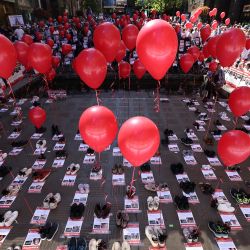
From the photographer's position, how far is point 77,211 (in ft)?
16.1

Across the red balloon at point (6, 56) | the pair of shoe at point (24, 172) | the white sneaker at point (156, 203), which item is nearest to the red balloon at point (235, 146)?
the white sneaker at point (156, 203)

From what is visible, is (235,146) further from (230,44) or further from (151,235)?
Answer: (230,44)

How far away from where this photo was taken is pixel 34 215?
497 centimetres

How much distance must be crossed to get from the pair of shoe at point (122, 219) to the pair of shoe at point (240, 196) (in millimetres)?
2525

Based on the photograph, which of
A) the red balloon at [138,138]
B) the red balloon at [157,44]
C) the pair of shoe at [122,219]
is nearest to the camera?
the red balloon at [138,138]

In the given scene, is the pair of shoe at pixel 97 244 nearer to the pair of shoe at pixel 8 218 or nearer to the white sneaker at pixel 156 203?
the white sneaker at pixel 156 203

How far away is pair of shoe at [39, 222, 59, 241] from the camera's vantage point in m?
4.44

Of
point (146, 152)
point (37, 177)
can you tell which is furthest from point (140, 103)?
point (146, 152)

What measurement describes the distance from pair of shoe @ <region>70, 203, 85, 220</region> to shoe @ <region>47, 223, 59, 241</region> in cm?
35

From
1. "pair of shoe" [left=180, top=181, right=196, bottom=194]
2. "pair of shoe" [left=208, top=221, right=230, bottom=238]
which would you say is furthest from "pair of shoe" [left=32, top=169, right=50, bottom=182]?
"pair of shoe" [left=208, top=221, right=230, bottom=238]

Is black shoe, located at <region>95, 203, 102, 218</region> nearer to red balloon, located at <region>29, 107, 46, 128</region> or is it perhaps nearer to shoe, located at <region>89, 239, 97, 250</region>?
shoe, located at <region>89, 239, 97, 250</region>

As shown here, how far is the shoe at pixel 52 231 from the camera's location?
4.44 meters

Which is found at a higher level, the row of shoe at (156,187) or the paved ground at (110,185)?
the row of shoe at (156,187)

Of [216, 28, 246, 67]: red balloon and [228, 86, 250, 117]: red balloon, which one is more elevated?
[216, 28, 246, 67]: red balloon
